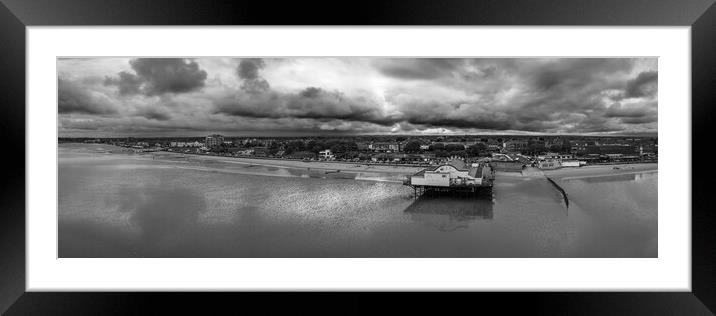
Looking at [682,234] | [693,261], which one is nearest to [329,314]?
[693,261]

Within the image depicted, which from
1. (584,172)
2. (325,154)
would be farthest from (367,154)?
(584,172)

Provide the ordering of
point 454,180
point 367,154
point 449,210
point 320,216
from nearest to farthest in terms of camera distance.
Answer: point 320,216, point 449,210, point 454,180, point 367,154

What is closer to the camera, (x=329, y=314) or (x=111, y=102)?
(x=329, y=314)

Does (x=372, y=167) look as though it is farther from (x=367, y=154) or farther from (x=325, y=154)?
(x=325, y=154)

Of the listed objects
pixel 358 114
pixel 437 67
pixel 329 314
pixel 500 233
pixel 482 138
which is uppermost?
pixel 437 67

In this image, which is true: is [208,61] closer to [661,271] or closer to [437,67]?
[437,67]

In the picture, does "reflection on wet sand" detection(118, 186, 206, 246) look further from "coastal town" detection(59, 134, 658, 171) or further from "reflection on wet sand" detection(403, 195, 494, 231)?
"reflection on wet sand" detection(403, 195, 494, 231)
